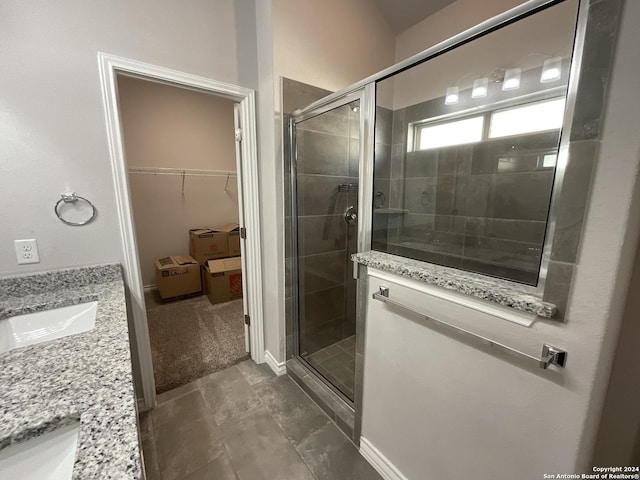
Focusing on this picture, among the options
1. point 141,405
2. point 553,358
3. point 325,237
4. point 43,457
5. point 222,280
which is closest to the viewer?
point 43,457

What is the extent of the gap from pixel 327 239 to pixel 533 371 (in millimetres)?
1437

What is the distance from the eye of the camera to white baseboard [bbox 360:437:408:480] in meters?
1.22

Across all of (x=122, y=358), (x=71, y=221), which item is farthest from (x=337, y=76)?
(x=122, y=358)

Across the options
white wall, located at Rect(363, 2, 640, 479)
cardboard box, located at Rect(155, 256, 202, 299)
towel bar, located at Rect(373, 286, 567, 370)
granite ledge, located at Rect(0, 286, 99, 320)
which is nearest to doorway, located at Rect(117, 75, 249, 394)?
cardboard box, located at Rect(155, 256, 202, 299)

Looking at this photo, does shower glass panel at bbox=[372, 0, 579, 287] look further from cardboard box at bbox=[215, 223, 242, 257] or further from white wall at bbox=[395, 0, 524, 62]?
cardboard box at bbox=[215, 223, 242, 257]

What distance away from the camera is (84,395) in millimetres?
645

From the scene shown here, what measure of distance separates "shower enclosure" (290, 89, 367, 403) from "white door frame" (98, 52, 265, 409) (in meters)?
0.29

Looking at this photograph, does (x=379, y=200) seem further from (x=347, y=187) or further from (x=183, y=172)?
(x=183, y=172)

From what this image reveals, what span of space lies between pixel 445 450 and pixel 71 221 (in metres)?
2.03

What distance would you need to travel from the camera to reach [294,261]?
6.31ft

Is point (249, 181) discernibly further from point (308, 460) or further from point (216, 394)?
point (308, 460)

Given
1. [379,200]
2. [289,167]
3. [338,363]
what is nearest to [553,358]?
[379,200]

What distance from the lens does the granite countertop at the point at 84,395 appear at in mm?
500

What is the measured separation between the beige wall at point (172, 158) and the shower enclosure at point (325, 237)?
1.79m
